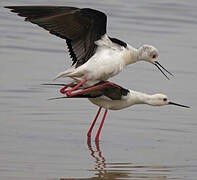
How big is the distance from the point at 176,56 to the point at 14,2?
208 inches

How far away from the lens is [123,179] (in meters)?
7.82

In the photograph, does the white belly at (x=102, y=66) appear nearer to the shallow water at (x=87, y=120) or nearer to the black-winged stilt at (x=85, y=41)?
the black-winged stilt at (x=85, y=41)

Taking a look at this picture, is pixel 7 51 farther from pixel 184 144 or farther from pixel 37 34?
pixel 184 144

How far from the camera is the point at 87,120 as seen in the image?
9.96 metres

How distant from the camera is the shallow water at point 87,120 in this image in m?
8.11

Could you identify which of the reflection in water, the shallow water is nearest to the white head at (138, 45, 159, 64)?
the shallow water

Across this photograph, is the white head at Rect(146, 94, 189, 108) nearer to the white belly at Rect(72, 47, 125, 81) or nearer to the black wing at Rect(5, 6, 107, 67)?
the white belly at Rect(72, 47, 125, 81)

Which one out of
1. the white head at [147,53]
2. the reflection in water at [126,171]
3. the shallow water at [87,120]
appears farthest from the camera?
the white head at [147,53]

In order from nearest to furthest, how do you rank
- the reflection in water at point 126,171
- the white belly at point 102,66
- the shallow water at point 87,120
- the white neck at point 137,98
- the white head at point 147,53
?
1. the reflection in water at point 126,171
2. the shallow water at point 87,120
3. the white belly at point 102,66
4. the white head at point 147,53
5. the white neck at point 137,98

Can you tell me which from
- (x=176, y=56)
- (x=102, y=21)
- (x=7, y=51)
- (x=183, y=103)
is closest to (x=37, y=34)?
(x=7, y=51)

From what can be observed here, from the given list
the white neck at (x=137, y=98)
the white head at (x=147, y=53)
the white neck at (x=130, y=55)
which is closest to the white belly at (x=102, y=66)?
the white neck at (x=130, y=55)

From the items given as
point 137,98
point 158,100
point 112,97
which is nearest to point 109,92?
point 112,97

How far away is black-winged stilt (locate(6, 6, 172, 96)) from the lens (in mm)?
8797

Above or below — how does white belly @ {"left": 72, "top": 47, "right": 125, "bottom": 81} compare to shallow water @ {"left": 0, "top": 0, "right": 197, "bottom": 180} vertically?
above
